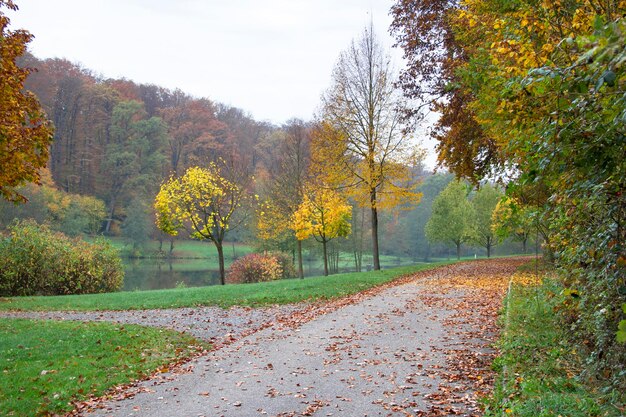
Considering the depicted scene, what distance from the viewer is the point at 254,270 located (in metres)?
27.0

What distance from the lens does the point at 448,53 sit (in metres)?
15.5

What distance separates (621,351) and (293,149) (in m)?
22.5

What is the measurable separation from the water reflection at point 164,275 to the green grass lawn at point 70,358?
60.9 feet

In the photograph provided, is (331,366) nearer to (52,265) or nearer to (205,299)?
(205,299)

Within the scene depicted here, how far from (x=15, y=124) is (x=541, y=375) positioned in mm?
8764

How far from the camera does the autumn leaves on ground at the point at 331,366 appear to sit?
18.0 feet

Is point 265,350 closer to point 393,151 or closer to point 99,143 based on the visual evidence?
point 393,151

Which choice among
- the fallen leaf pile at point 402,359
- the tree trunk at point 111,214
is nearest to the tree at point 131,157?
the tree trunk at point 111,214

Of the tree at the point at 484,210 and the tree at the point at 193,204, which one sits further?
the tree at the point at 484,210

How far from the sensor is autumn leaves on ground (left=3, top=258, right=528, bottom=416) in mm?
5484

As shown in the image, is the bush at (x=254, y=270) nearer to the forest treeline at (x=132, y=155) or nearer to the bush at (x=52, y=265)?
the bush at (x=52, y=265)

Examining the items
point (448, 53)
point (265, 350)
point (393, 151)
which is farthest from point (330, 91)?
point (265, 350)

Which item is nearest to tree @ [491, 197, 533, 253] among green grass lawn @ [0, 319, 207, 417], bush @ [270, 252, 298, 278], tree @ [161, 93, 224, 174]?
green grass lawn @ [0, 319, 207, 417]

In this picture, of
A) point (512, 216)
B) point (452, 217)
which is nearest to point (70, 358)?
point (512, 216)
